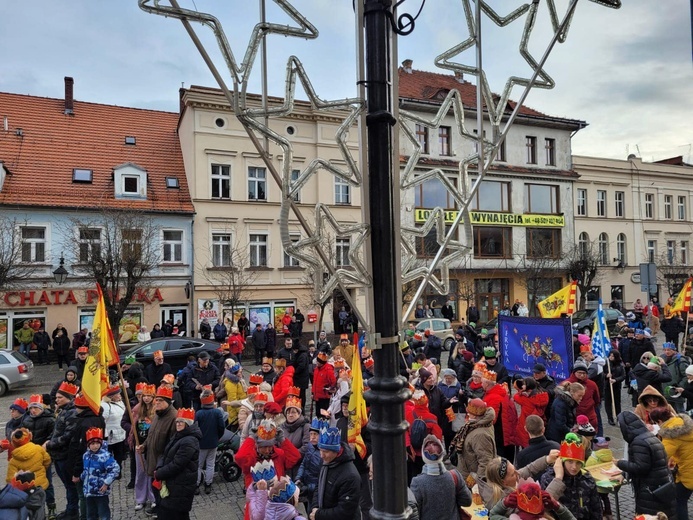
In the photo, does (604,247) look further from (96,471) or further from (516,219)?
(96,471)

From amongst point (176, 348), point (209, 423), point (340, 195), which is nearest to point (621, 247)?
point (340, 195)

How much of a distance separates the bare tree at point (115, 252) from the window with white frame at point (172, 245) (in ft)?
3.45

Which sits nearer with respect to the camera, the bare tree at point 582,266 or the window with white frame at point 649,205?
the bare tree at point 582,266

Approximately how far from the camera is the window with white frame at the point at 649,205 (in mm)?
40312

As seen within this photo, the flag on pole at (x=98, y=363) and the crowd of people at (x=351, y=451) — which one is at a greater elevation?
the flag on pole at (x=98, y=363)

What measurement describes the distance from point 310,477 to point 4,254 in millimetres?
18358

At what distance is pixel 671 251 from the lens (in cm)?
4100

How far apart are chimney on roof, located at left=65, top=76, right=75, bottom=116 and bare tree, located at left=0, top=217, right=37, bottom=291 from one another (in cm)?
842

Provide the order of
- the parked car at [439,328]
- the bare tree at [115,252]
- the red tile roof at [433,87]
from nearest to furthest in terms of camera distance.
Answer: the bare tree at [115,252] → the parked car at [439,328] → the red tile roof at [433,87]

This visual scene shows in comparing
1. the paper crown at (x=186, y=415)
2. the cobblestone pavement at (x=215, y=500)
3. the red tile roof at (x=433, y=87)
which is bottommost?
the cobblestone pavement at (x=215, y=500)

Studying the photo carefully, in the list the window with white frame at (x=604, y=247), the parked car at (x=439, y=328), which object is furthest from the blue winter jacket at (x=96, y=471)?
the window with white frame at (x=604, y=247)

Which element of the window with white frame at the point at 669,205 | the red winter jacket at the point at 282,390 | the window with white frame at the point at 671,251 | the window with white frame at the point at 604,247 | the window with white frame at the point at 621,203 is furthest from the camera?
the window with white frame at the point at 669,205

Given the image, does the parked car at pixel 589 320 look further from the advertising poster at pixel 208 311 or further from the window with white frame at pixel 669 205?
the window with white frame at pixel 669 205

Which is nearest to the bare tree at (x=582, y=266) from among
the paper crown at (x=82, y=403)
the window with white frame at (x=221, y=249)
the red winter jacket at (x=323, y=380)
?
the window with white frame at (x=221, y=249)
